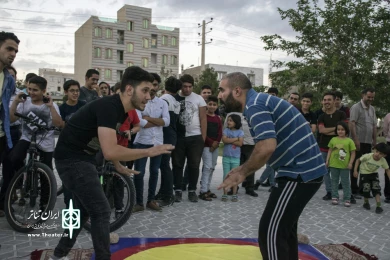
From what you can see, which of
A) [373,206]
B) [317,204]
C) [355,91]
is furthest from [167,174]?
[355,91]

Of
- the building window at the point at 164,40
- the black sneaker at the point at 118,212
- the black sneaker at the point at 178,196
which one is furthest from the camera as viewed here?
the building window at the point at 164,40

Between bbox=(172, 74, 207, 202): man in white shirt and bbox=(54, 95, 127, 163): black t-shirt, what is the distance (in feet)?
11.0

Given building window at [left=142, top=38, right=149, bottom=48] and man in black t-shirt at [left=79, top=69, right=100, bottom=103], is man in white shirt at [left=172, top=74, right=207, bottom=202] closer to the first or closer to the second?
man in black t-shirt at [left=79, top=69, right=100, bottom=103]

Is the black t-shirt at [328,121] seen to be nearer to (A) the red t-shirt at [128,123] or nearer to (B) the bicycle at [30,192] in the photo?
(A) the red t-shirt at [128,123]

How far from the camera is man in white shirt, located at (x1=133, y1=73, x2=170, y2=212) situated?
599 centimetres

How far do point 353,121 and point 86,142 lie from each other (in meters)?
6.15

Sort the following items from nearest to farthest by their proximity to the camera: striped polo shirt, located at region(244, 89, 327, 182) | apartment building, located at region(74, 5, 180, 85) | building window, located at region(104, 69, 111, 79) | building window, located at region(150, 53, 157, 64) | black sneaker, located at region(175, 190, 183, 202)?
1. striped polo shirt, located at region(244, 89, 327, 182)
2. black sneaker, located at region(175, 190, 183, 202)
3. apartment building, located at region(74, 5, 180, 85)
4. building window, located at region(104, 69, 111, 79)
5. building window, located at region(150, 53, 157, 64)

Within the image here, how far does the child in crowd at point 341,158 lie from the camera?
699 cm

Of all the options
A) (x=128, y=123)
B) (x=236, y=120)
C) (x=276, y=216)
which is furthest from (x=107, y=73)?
(x=276, y=216)

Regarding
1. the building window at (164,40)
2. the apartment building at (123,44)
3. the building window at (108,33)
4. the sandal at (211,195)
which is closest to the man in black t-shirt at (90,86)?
the sandal at (211,195)

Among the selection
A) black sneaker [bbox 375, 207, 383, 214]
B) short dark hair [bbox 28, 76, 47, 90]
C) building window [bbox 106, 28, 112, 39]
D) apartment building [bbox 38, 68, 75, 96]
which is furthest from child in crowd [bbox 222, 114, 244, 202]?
apartment building [bbox 38, 68, 75, 96]

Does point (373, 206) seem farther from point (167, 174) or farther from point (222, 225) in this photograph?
point (167, 174)

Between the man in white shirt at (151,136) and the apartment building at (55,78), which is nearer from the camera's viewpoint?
the man in white shirt at (151,136)

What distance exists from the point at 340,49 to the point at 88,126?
532 inches
